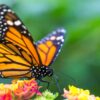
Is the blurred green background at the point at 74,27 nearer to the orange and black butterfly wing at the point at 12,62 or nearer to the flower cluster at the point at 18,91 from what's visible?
the orange and black butterfly wing at the point at 12,62

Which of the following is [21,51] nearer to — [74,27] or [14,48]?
[14,48]

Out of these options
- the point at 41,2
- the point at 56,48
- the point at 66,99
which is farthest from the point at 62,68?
the point at 66,99

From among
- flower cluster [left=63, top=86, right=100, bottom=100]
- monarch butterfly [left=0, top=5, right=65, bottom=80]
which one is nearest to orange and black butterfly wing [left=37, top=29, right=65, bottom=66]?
monarch butterfly [left=0, top=5, right=65, bottom=80]

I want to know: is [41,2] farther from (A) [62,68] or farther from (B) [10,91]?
(B) [10,91]

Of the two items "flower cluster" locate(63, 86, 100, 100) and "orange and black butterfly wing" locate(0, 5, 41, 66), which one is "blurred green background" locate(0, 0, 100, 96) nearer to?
"orange and black butterfly wing" locate(0, 5, 41, 66)

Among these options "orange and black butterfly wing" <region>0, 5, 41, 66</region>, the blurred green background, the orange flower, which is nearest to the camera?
the orange flower

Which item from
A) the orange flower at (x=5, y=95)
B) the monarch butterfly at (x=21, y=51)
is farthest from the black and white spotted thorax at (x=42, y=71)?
the orange flower at (x=5, y=95)
